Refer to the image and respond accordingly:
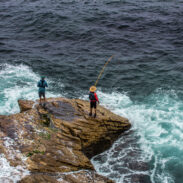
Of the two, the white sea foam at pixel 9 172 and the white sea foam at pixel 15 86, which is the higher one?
the white sea foam at pixel 9 172

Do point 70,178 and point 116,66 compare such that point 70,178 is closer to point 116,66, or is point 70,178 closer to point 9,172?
point 9,172

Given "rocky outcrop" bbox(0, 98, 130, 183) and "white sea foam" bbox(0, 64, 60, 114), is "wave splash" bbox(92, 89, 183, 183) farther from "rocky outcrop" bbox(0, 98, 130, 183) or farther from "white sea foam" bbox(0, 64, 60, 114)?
"white sea foam" bbox(0, 64, 60, 114)

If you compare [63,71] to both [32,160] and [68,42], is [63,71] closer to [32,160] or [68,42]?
[68,42]

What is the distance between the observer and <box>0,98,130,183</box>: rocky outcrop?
11.3 meters

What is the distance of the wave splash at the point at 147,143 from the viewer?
547 inches

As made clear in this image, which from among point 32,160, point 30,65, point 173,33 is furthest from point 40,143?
point 173,33

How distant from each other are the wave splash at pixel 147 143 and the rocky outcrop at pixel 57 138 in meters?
0.95

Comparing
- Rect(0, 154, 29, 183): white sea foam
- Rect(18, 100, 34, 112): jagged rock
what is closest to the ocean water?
Rect(0, 154, 29, 183): white sea foam

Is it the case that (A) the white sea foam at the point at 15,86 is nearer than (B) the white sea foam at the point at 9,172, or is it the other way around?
(B) the white sea foam at the point at 9,172

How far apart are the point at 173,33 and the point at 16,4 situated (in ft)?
99.1

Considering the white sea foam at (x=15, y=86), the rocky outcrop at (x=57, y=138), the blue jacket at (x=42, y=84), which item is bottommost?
the white sea foam at (x=15, y=86)

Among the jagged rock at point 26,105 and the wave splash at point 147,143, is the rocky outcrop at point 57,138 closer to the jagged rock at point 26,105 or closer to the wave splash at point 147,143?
the jagged rock at point 26,105

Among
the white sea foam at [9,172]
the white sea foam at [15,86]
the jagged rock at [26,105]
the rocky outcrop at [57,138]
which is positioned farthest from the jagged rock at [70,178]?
the white sea foam at [15,86]

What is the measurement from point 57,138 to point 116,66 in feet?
47.8
